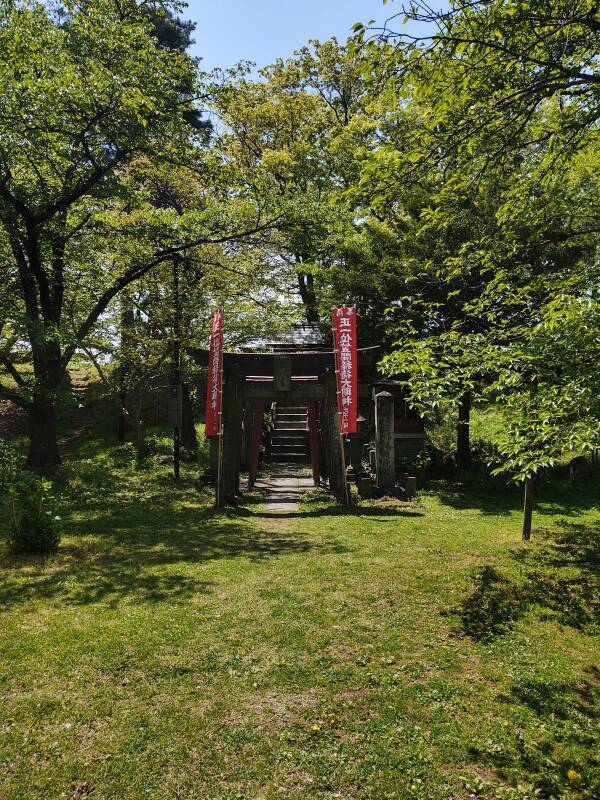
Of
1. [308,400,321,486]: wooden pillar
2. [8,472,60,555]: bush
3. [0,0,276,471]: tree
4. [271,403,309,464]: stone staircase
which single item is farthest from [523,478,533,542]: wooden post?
[271,403,309,464]: stone staircase

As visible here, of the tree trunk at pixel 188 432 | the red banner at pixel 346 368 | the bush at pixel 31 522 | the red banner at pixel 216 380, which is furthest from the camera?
the tree trunk at pixel 188 432

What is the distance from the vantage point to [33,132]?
11312mm

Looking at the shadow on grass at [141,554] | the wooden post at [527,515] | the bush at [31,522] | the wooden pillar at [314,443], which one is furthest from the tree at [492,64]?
the wooden pillar at [314,443]

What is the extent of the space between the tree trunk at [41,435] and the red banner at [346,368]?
806 cm

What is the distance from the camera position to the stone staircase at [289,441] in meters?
21.5

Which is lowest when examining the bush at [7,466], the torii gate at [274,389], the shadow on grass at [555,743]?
the shadow on grass at [555,743]

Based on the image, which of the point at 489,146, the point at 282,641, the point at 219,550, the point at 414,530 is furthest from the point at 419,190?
the point at 282,641

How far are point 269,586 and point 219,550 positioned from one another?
6.48ft

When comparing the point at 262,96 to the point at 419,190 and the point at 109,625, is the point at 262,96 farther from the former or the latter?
the point at 109,625

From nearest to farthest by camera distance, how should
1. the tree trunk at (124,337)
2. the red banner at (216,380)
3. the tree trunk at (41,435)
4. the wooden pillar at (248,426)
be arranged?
1. the red banner at (216,380)
2. the tree trunk at (41,435)
3. the wooden pillar at (248,426)
4. the tree trunk at (124,337)

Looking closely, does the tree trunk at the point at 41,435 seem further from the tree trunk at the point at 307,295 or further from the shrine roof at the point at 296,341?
the tree trunk at the point at 307,295

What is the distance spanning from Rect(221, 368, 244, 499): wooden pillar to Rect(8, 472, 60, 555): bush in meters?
4.91

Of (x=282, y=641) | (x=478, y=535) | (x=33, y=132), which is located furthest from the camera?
(x=33, y=132)

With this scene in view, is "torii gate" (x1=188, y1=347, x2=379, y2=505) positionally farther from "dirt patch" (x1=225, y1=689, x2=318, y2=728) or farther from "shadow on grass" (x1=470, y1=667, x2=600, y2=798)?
"dirt patch" (x1=225, y1=689, x2=318, y2=728)
